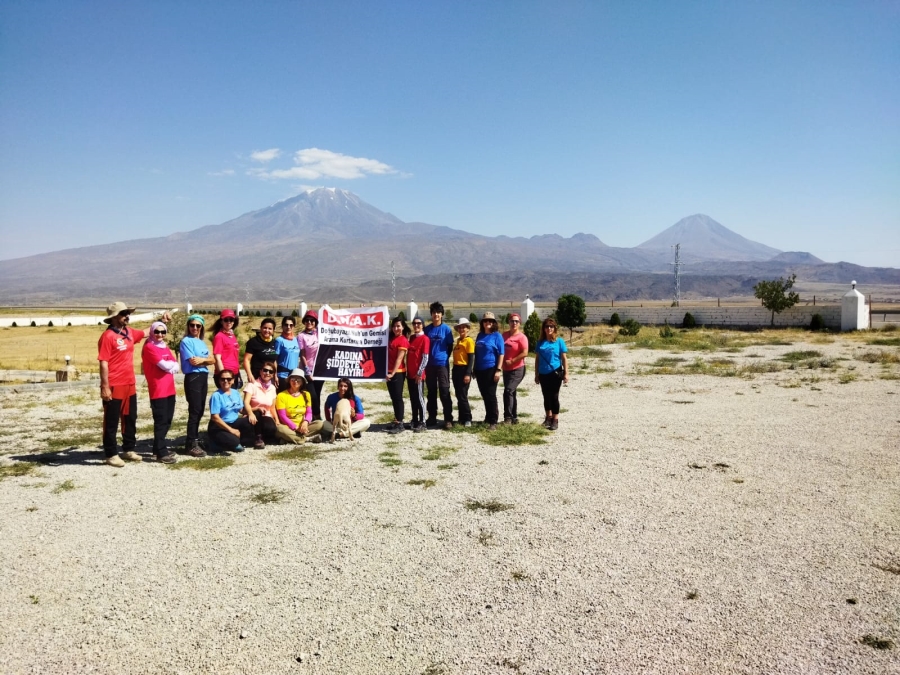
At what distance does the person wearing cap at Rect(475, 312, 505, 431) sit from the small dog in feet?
6.41

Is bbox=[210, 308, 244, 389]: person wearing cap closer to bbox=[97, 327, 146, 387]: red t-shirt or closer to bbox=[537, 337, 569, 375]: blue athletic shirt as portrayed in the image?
bbox=[97, 327, 146, 387]: red t-shirt

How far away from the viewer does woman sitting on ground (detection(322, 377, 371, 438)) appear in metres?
9.01

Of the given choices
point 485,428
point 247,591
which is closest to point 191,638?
point 247,591

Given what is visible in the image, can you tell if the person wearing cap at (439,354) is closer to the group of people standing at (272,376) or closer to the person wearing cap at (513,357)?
the group of people standing at (272,376)

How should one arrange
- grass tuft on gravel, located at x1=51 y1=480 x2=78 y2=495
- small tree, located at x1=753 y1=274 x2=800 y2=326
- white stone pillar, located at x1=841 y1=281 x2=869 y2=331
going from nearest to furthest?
1. grass tuft on gravel, located at x1=51 y1=480 x2=78 y2=495
2. white stone pillar, located at x1=841 y1=281 x2=869 y2=331
3. small tree, located at x1=753 y1=274 x2=800 y2=326

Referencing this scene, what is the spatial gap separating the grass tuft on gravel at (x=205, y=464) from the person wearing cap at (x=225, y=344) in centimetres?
102

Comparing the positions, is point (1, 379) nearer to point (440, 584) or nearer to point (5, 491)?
point (5, 491)

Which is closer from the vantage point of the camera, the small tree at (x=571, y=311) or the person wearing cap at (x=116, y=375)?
the person wearing cap at (x=116, y=375)

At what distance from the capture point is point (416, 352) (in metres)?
9.19

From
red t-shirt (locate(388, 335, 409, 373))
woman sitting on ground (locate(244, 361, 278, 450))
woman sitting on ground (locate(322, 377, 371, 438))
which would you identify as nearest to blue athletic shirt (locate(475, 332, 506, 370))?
red t-shirt (locate(388, 335, 409, 373))

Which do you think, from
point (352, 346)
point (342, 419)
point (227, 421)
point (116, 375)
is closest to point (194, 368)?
point (116, 375)

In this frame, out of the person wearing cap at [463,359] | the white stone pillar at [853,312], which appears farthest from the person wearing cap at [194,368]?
the white stone pillar at [853,312]

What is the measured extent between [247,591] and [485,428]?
5490 millimetres

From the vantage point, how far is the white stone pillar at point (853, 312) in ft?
97.0
